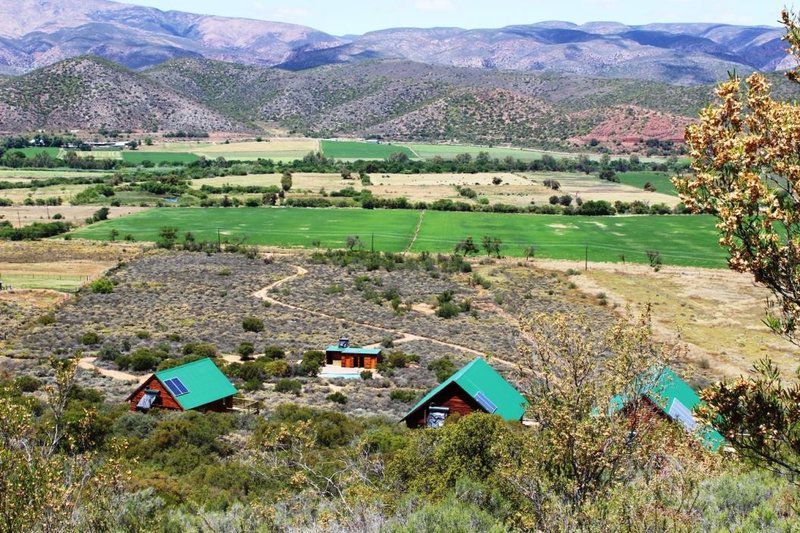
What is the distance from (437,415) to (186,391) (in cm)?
1056

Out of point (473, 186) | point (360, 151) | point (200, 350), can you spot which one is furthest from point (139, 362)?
point (360, 151)

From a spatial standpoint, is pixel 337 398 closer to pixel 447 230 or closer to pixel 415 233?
pixel 415 233

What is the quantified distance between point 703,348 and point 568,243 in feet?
139

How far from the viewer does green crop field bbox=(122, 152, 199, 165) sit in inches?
6319

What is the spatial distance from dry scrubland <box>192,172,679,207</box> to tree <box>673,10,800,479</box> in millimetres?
109138

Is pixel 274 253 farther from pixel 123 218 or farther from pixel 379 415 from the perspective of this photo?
pixel 379 415

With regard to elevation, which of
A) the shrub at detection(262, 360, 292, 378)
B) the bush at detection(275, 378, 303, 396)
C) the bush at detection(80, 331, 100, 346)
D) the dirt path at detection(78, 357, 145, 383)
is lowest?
the bush at detection(80, 331, 100, 346)

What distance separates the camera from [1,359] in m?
40.2

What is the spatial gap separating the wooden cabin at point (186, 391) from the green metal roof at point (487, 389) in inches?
325

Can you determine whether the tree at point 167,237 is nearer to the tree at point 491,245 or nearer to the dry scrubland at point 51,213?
the dry scrubland at point 51,213

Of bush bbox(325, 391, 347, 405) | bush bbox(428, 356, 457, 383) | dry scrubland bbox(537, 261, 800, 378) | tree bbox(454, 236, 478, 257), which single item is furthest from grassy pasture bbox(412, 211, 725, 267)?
bush bbox(325, 391, 347, 405)

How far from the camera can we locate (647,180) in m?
146

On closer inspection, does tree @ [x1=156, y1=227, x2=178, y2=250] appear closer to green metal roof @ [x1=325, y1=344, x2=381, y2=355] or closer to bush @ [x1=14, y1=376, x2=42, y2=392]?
green metal roof @ [x1=325, y1=344, x2=381, y2=355]

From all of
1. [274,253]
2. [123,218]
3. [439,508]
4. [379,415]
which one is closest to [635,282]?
[274,253]
